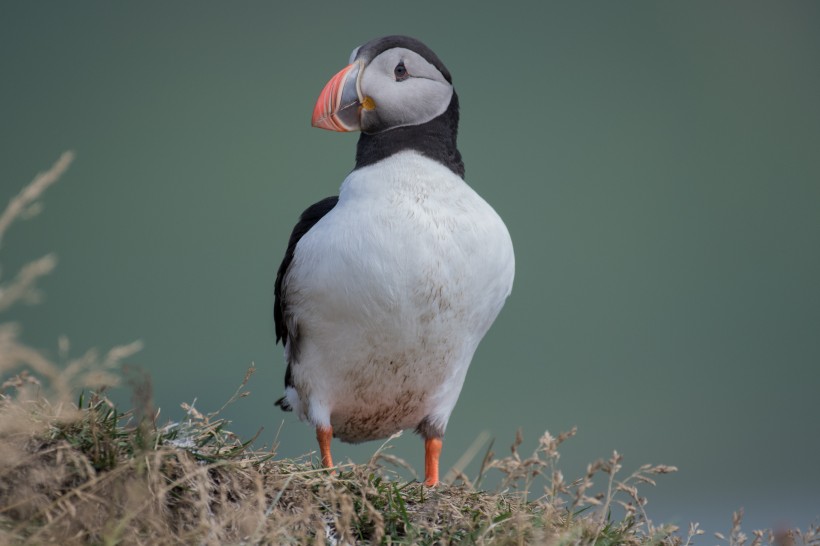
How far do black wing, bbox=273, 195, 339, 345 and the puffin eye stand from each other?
2.14 ft

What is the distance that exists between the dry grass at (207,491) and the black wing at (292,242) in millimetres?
1347

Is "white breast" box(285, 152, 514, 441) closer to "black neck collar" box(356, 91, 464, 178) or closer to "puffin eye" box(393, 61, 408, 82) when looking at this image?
"black neck collar" box(356, 91, 464, 178)

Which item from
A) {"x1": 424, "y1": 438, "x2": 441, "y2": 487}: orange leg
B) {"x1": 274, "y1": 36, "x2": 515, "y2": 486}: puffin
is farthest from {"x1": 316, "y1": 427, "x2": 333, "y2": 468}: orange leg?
{"x1": 424, "y1": 438, "x2": 441, "y2": 487}: orange leg

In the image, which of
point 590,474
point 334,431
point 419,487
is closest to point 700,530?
point 590,474

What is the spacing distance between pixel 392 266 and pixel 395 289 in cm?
10

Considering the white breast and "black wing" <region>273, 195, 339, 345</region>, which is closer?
the white breast

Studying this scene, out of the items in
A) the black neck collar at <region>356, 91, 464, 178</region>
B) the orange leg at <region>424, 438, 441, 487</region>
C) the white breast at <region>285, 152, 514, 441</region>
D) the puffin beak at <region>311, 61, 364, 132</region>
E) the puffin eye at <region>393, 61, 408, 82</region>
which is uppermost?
the puffin eye at <region>393, 61, 408, 82</region>

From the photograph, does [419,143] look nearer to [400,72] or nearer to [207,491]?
[400,72]

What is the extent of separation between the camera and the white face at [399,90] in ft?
13.9

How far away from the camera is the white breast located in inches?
155

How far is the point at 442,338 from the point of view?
410 centimetres

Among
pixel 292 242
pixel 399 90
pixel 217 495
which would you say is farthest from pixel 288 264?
pixel 217 495

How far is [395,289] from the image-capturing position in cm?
391

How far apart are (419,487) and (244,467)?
0.67 metres
